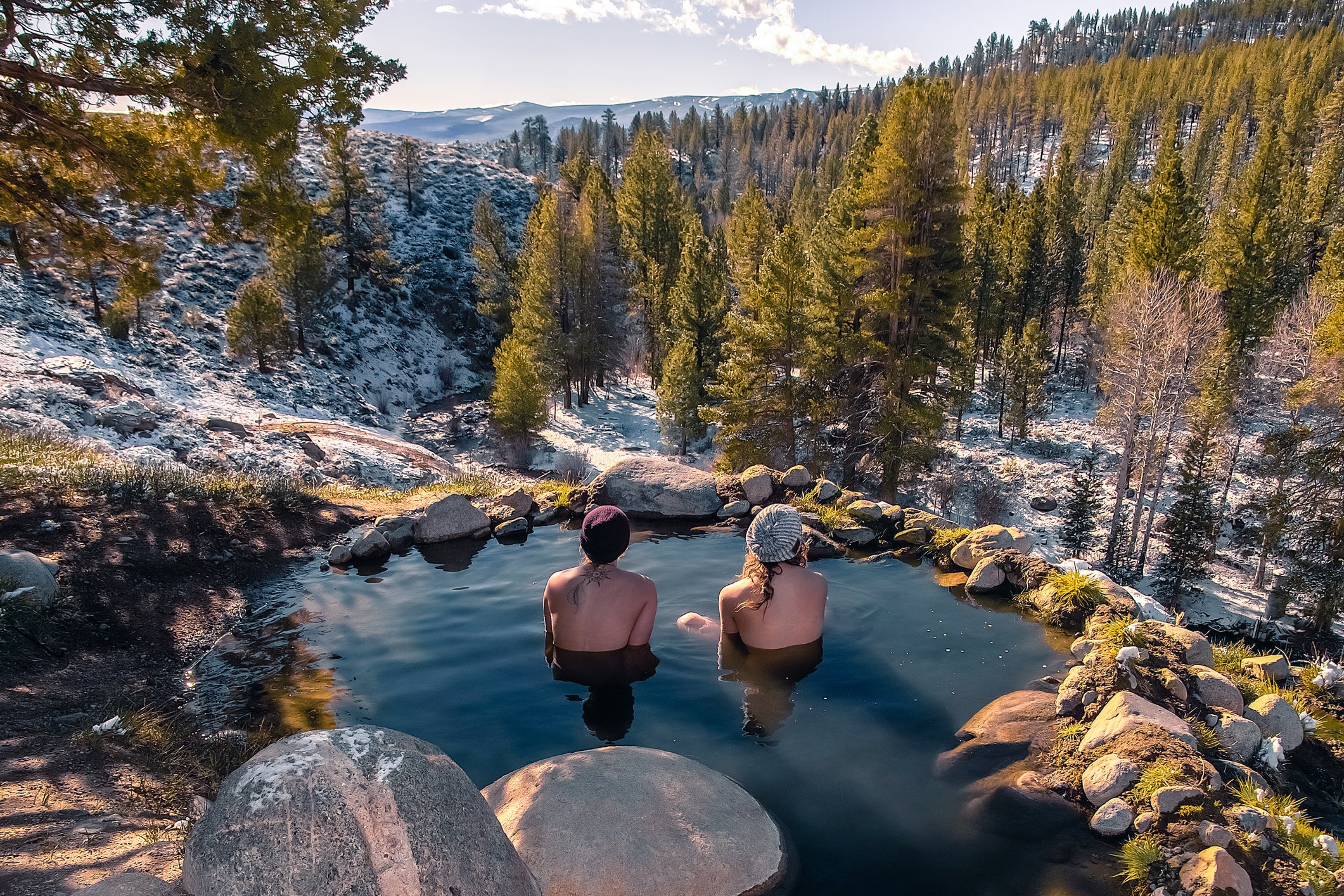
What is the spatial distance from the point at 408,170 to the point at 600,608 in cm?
6034

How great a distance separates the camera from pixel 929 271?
784 inches

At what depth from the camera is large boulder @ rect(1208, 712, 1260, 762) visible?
14.5 ft

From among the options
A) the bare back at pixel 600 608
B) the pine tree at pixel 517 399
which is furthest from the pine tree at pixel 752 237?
the bare back at pixel 600 608

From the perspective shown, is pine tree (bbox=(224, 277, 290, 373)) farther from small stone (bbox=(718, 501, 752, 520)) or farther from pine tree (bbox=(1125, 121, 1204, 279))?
pine tree (bbox=(1125, 121, 1204, 279))

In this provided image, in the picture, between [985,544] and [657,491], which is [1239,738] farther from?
[657,491]

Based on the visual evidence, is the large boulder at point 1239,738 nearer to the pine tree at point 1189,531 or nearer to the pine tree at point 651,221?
the pine tree at point 1189,531

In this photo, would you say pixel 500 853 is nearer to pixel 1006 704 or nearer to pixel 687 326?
pixel 1006 704


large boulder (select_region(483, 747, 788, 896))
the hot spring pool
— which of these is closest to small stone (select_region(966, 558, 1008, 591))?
the hot spring pool

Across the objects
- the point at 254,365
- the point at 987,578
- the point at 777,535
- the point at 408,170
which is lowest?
the point at 254,365

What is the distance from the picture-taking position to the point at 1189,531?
22234 millimetres

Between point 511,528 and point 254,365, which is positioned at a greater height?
point 511,528

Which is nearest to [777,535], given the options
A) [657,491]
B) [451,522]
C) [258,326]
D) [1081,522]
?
[657,491]

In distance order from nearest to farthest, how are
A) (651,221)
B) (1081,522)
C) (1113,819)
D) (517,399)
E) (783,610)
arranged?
(1113,819) < (783,610) < (1081,522) < (517,399) < (651,221)

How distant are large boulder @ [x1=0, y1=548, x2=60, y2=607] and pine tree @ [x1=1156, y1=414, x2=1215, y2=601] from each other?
26958 millimetres
